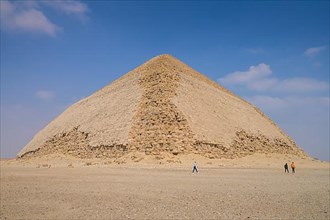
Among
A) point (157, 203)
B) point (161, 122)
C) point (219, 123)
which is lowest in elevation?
point (157, 203)

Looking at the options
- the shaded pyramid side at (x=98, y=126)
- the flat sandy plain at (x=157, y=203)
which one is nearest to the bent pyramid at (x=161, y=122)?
the shaded pyramid side at (x=98, y=126)

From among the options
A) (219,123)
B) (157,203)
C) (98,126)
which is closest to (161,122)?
(219,123)

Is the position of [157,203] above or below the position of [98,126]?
below

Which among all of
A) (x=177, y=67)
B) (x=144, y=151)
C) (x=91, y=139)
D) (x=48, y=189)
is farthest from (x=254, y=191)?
(x=177, y=67)

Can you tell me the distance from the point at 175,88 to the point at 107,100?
10.1m

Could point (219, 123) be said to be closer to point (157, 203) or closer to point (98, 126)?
point (98, 126)

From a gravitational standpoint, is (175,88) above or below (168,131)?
above

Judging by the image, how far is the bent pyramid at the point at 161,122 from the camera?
112ft

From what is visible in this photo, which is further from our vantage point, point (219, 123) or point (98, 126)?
point (98, 126)

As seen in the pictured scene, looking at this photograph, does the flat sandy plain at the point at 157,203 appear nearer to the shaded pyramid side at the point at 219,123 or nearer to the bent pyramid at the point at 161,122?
the bent pyramid at the point at 161,122

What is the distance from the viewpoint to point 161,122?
3544 cm

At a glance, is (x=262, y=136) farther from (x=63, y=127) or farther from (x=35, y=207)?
(x=35, y=207)

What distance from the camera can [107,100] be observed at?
46.2 m

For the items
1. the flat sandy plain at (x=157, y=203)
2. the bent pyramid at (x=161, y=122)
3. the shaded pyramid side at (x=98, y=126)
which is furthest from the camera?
the shaded pyramid side at (x=98, y=126)
